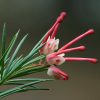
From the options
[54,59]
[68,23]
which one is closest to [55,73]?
[54,59]

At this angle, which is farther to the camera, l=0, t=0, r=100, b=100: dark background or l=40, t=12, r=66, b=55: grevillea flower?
l=0, t=0, r=100, b=100: dark background

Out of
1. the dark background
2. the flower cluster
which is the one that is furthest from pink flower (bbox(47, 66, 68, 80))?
the dark background

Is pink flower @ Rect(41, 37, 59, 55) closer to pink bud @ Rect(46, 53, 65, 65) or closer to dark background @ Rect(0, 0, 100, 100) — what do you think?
pink bud @ Rect(46, 53, 65, 65)

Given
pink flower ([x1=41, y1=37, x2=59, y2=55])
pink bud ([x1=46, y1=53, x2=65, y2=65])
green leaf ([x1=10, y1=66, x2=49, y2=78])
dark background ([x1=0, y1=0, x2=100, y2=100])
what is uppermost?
dark background ([x1=0, y1=0, x2=100, y2=100])

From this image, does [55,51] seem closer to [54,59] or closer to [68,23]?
[54,59]

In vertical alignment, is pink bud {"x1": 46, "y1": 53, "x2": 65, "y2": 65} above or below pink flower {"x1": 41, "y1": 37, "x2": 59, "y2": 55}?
below

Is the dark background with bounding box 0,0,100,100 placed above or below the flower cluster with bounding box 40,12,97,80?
above

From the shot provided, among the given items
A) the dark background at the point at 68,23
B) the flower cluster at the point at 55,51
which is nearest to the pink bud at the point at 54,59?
the flower cluster at the point at 55,51

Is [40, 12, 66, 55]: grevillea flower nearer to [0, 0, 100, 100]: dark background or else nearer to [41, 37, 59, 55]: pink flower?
[41, 37, 59, 55]: pink flower

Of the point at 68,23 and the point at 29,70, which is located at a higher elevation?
the point at 68,23

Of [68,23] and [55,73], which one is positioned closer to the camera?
[55,73]
